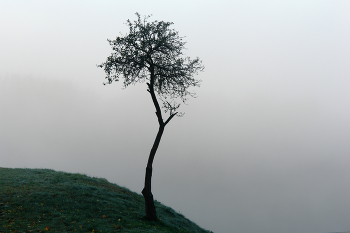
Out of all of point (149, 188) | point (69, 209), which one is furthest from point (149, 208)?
point (69, 209)

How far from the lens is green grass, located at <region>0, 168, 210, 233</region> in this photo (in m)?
16.8

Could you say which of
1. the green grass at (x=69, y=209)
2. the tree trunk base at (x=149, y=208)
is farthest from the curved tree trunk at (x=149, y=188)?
the green grass at (x=69, y=209)

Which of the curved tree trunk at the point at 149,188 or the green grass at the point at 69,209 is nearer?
the green grass at the point at 69,209

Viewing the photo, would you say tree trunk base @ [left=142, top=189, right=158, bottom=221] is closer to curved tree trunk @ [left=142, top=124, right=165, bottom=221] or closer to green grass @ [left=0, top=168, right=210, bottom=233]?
curved tree trunk @ [left=142, top=124, right=165, bottom=221]

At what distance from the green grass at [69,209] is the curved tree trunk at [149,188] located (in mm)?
618

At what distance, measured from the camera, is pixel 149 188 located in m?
20.4

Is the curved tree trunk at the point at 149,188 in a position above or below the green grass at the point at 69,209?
above

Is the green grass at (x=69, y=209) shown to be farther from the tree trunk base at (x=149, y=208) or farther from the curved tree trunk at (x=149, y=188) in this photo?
the curved tree trunk at (x=149, y=188)

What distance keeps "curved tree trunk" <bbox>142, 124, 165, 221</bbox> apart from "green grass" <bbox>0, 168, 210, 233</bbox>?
62cm

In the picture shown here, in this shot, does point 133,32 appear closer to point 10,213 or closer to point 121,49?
point 121,49

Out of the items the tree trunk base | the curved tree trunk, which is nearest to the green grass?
the tree trunk base

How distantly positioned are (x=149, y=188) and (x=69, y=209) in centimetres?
589

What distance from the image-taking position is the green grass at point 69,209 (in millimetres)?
16828

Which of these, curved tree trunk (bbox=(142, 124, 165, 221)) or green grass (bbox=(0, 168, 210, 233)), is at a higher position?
curved tree trunk (bbox=(142, 124, 165, 221))
